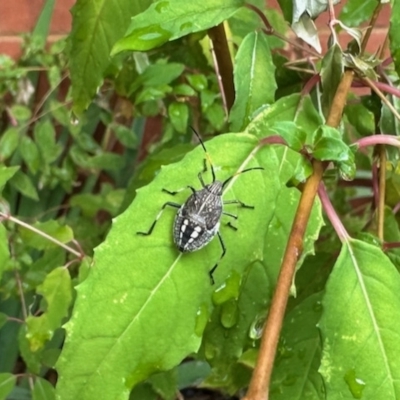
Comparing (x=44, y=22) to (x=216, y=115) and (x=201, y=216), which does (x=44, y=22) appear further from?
(x=201, y=216)

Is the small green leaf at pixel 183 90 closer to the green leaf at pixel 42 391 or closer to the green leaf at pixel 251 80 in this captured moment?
the green leaf at pixel 251 80

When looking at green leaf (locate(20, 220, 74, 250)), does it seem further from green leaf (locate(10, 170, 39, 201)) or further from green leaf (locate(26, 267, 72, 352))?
green leaf (locate(10, 170, 39, 201))

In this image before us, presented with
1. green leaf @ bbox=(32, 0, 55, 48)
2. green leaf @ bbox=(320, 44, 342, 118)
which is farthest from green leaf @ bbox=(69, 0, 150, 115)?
green leaf @ bbox=(32, 0, 55, 48)

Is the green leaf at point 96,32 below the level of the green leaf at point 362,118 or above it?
above

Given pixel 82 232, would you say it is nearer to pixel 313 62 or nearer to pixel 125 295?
pixel 313 62

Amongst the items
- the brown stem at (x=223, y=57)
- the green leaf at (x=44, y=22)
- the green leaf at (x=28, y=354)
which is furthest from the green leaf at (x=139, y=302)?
the green leaf at (x=44, y=22)

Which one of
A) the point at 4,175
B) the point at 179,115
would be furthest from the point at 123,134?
the point at 4,175
